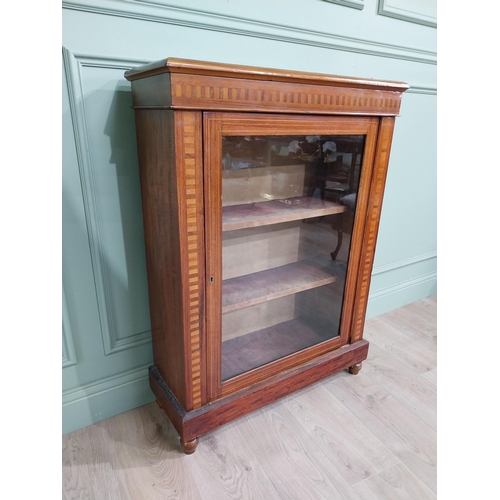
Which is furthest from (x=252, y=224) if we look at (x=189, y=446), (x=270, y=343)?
(x=189, y=446)

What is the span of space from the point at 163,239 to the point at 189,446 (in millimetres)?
555

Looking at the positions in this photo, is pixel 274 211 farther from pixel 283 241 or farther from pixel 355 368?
pixel 355 368

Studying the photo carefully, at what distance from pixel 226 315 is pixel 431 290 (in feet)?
4.38

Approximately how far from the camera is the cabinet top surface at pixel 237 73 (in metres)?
0.67

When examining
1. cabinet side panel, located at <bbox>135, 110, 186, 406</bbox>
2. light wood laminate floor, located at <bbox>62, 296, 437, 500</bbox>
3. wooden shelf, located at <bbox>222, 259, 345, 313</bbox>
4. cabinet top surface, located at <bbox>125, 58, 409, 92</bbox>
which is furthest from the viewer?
wooden shelf, located at <bbox>222, 259, 345, 313</bbox>

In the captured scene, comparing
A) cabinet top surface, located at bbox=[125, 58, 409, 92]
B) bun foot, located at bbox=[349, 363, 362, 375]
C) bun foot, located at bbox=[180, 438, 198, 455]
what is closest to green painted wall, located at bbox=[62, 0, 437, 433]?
cabinet top surface, located at bbox=[125, 58, 409, 92]

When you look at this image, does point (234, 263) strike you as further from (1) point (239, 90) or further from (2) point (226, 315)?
(1) point (239, 90)

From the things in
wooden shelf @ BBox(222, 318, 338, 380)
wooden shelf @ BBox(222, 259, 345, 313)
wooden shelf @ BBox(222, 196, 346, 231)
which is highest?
wooden shelf @ BBox(222, 196, 346, 231)

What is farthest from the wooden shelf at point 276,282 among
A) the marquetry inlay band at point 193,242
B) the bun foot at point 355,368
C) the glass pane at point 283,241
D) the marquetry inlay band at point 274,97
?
the marquetry inlay band at point 274,97

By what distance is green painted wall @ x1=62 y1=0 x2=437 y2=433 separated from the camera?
33.5 inches

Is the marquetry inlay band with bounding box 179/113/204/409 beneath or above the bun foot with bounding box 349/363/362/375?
above

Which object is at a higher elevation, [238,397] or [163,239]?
[163,239]

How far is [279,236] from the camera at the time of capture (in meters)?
1.13

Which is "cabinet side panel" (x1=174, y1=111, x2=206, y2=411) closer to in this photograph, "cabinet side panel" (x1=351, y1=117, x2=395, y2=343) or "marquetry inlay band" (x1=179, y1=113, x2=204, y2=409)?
"marquetry inlay band" (x1=179, y1=113, x2=204, y2=409)
